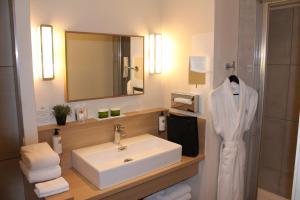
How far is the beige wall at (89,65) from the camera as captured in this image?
197 cm

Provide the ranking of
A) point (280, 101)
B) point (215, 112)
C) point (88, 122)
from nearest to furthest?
point (88, 122), point (215, 112), point (280, 101)

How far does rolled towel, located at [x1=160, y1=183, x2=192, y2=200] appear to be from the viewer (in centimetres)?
215

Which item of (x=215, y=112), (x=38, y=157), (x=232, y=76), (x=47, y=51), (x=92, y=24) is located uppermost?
(x=92, y=24)

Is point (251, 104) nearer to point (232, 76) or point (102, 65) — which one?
point (232, 76)

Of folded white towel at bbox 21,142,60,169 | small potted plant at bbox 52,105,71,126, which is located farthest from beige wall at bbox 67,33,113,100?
folded white towel at bbox 21,142,60,169

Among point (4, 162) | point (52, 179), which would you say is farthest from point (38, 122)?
point (52, 179)

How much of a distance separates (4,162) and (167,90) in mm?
1511

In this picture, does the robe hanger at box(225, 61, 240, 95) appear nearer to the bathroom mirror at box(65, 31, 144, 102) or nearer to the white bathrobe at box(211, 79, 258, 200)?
the white bathrobe at box(211, 79, 258, 200)

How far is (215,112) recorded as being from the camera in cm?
212

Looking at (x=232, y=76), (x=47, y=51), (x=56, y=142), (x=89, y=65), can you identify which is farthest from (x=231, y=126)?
(x=47, y=51)

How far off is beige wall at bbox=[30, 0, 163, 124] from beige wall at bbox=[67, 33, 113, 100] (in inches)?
2.2

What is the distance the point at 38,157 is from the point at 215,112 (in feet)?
4.49

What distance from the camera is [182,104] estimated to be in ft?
7.64

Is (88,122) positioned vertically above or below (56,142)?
above
